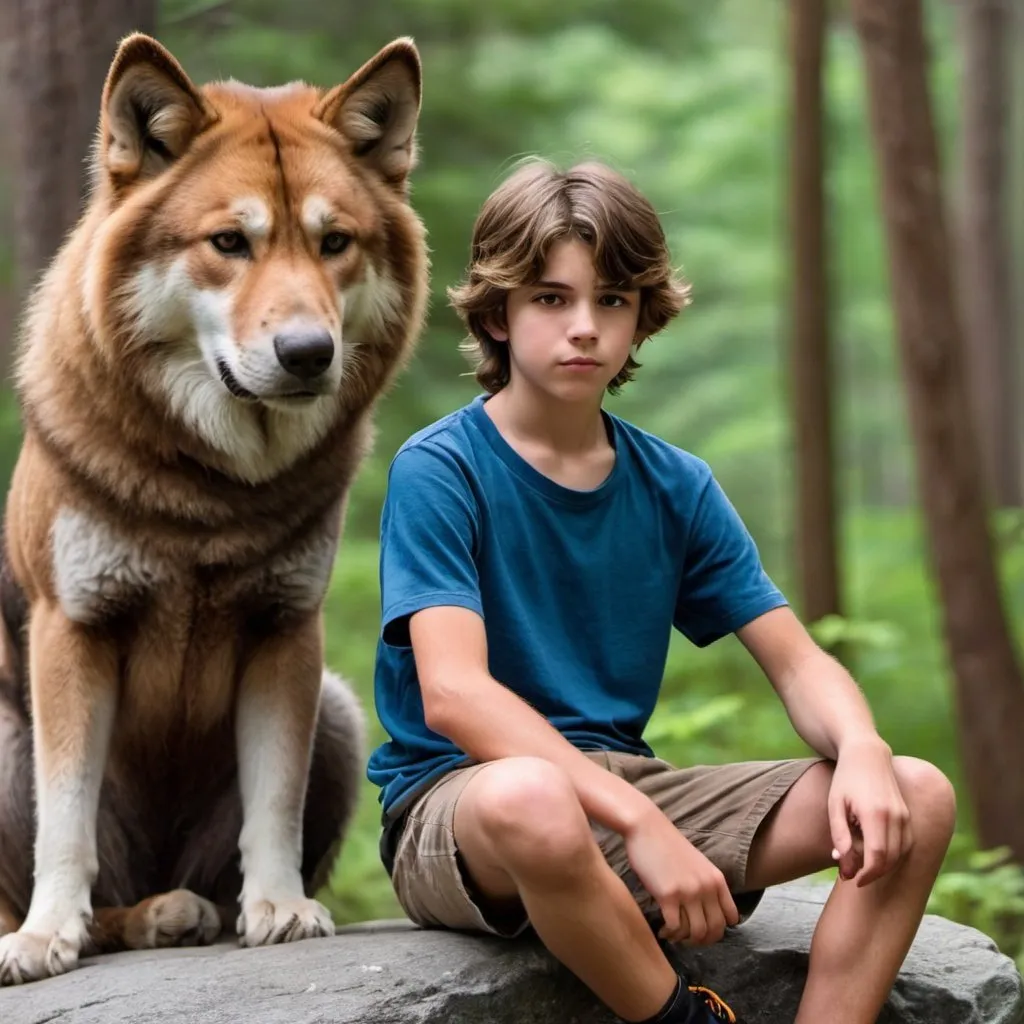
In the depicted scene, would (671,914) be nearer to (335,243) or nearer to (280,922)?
(280,922)

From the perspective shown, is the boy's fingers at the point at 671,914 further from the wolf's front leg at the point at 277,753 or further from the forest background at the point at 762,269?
the forest background at the point at 762,269

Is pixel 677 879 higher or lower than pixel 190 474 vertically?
lower

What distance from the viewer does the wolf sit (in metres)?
3.11

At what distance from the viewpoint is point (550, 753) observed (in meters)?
2.67

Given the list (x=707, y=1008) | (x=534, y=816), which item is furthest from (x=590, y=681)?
(x=707, y=1008)

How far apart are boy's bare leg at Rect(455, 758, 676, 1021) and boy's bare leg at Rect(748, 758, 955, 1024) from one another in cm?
37

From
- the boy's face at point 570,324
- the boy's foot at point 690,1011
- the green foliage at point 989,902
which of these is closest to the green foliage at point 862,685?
the green foliage at point 989,902

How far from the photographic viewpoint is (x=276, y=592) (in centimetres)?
332

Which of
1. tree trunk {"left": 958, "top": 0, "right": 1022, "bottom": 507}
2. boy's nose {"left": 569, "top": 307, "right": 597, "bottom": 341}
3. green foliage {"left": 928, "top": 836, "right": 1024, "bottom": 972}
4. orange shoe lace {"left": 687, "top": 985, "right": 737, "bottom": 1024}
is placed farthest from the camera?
tree trunk {"left": 958, "top": 0, "right": 1022, "bottom": 507}

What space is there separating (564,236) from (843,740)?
1151 mm

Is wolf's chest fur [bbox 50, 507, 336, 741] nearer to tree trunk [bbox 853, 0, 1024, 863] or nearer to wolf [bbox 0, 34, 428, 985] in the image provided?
wolf [bbox 0, 34, 428, 985]

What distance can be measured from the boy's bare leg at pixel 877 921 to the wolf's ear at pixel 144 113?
1965mm

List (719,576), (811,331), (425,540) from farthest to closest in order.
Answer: (811,331) → (719,576) → (425,540)

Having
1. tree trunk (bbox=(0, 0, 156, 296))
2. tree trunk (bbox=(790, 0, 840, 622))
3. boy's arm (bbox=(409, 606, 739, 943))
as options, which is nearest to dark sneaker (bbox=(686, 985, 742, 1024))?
boy's arm (bbox=(409, 606, 739, 943))
